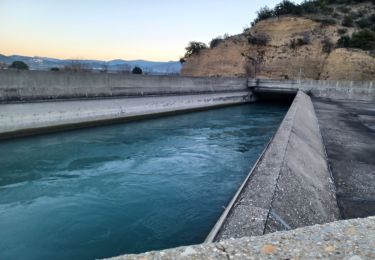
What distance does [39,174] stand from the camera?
9.27 m

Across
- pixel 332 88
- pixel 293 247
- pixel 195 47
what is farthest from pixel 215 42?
pixel 293 247

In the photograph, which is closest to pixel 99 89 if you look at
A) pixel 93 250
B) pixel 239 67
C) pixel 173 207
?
pixel 173 207

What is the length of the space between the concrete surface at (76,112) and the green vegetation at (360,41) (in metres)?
22.7

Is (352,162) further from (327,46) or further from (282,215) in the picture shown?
(327,46)

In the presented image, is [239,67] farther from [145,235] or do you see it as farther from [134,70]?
[145,235]

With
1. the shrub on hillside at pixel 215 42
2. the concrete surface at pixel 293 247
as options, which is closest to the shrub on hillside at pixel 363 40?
the shrub on hillside at pixel 215 42

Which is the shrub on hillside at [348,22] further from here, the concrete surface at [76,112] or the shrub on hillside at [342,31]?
the concrete surface at [76,112]

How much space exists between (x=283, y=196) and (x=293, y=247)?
1880mm

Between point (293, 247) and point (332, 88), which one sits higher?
point (332, 88)

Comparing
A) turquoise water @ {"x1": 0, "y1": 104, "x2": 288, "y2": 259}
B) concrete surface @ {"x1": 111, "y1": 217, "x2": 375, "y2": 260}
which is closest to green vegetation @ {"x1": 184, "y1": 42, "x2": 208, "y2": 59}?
turquoise water @ {"x1": 0, "y1": 104, "x2": 288, "y2": 259}

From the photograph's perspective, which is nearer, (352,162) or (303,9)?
(352,162)

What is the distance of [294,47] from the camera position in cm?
4134

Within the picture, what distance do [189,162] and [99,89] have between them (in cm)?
928

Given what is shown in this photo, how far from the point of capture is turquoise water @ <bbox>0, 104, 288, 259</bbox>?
5660 mm
